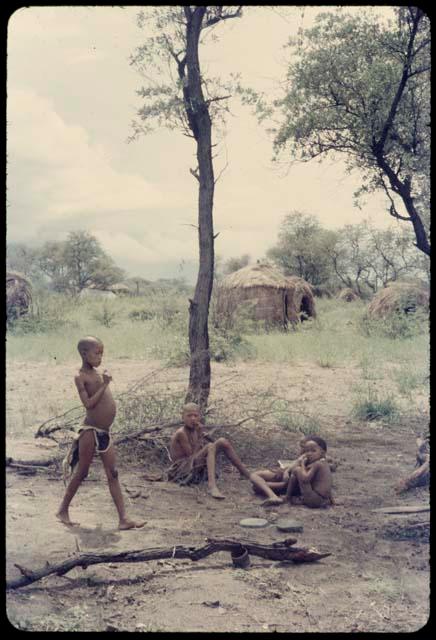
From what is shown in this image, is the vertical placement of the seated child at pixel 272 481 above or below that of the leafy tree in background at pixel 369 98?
below

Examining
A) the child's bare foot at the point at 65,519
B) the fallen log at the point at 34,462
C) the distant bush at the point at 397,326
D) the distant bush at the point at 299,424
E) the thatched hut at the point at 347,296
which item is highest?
the thatched hut at the point at 347,296

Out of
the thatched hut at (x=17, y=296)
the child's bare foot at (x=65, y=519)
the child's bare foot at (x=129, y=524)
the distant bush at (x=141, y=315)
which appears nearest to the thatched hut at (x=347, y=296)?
the distant bush at (x=141, y=315)

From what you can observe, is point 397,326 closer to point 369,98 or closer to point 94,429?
point 369,98

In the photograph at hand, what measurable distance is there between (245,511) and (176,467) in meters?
0.88

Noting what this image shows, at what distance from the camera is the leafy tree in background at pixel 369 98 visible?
6.86 meters

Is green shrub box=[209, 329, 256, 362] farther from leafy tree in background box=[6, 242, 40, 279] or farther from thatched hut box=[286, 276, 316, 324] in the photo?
leafy tree in background box=[6, 242, 40, 279]

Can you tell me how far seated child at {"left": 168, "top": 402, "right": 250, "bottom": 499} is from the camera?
5.45 metres

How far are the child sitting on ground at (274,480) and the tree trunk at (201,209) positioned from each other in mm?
1527

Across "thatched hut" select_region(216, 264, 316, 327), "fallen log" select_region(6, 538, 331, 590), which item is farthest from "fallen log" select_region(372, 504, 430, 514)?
"thatched hut" select_region(216, 264, 316, 327)

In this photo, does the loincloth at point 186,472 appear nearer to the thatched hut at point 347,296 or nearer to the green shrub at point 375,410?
the green shrub at point 375,410

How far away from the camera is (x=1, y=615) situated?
3.06 m

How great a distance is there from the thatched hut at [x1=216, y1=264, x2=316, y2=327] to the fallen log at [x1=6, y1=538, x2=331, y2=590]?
1174 cm

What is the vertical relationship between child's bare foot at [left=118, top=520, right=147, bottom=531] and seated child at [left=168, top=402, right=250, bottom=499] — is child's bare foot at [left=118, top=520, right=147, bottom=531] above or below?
below

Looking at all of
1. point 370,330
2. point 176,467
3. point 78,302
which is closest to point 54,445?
point 176,467
